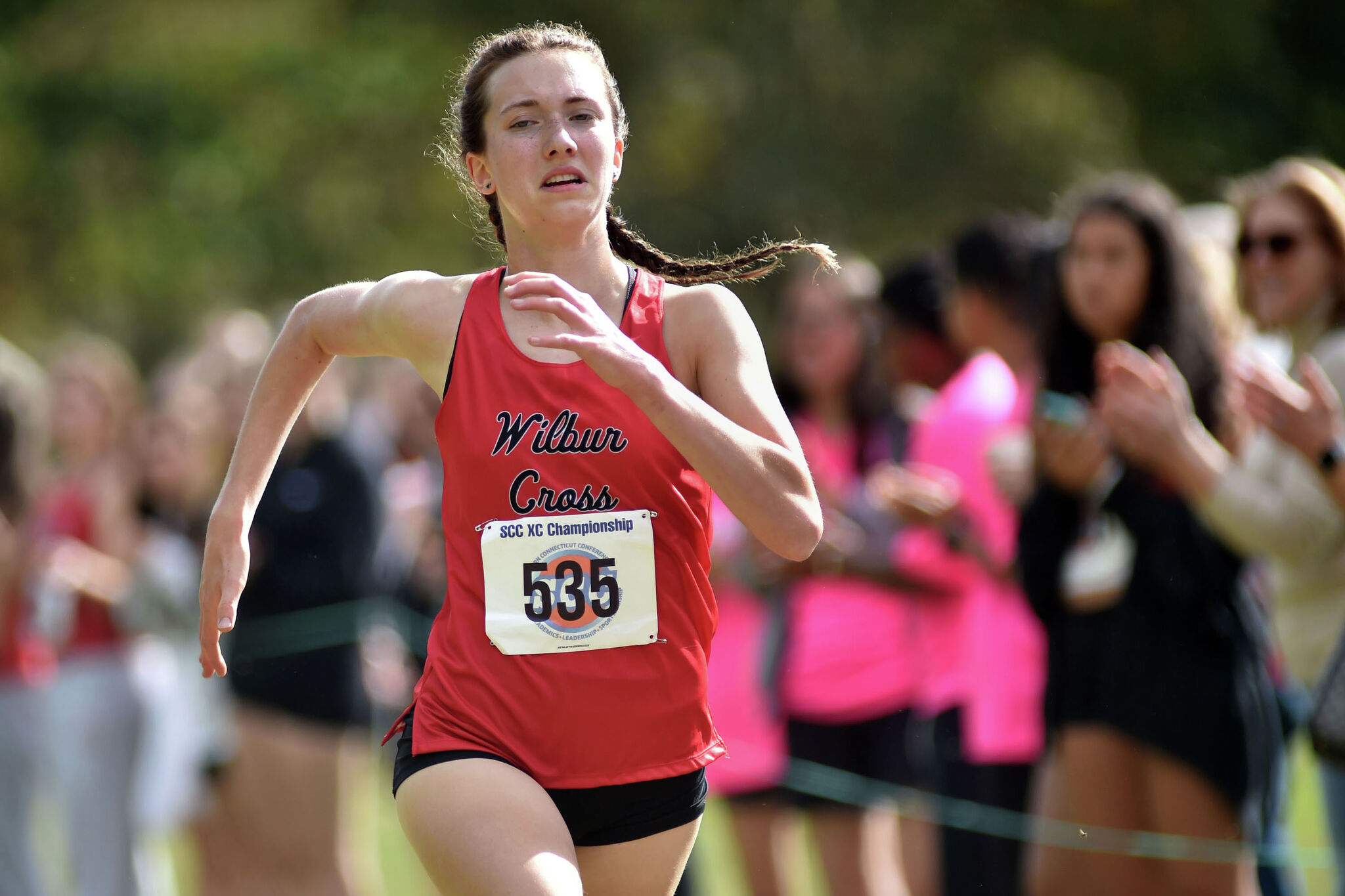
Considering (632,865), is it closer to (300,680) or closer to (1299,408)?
(1299,408)

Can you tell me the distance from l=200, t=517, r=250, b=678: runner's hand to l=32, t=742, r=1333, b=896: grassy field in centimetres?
318

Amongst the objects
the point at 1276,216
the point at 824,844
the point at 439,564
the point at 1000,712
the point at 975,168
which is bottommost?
the point at 824,844

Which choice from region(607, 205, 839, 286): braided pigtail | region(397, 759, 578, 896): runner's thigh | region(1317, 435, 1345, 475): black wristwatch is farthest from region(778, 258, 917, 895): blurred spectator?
region(397, 759, 578, 896): runner's thigh

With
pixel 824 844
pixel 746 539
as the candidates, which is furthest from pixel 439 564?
pixel 824 844

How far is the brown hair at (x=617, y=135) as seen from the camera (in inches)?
134

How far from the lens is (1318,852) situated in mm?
4469

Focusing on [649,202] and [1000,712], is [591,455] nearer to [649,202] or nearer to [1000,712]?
[1000,712]

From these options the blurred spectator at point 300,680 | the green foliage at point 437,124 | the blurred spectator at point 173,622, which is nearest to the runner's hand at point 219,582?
the blurred spectator at point 300,680

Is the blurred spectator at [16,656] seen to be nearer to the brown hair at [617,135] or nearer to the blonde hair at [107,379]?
the blonde hair at [107,379]

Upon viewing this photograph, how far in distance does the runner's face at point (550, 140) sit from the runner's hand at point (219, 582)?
89cm

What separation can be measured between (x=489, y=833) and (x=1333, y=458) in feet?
8.34

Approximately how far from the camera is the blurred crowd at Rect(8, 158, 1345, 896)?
4.59m

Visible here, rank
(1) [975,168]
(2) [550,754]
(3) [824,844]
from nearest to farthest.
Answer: (2) [550,754] < (3) [824,844] < (1) [975,168]

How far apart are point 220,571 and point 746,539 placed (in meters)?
3.30
